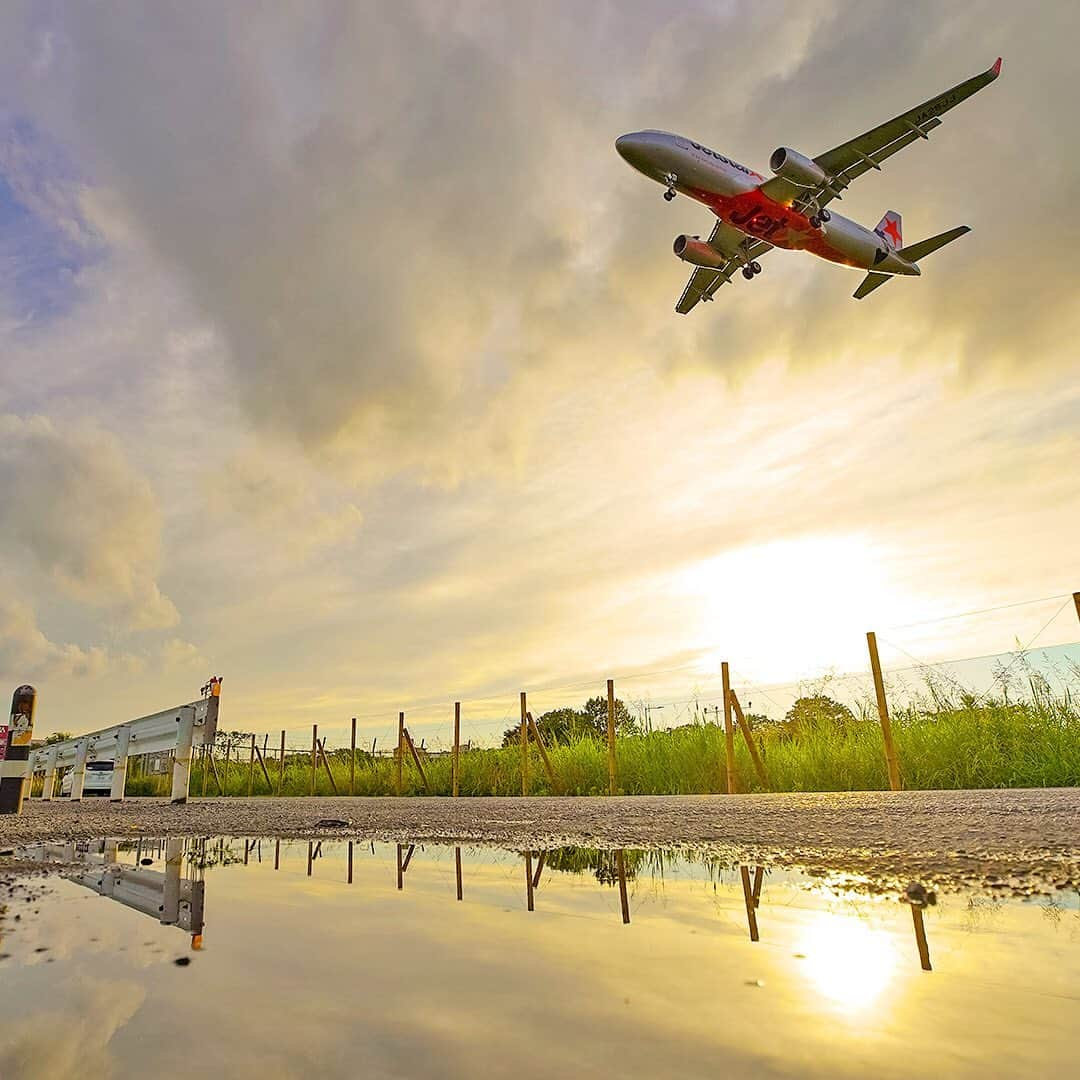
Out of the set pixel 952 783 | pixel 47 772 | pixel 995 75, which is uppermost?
pixel 995 75

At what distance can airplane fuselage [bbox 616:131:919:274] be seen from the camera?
15383mm

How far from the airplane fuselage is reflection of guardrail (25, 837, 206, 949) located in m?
15.6

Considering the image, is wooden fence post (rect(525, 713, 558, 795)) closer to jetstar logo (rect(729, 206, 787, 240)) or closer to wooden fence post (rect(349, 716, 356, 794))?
wooden fence post (rect(349, 716, 356, 794))

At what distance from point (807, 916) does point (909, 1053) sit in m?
0.93

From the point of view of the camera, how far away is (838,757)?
11.5m

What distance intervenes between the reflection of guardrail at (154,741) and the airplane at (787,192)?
42.5 feet

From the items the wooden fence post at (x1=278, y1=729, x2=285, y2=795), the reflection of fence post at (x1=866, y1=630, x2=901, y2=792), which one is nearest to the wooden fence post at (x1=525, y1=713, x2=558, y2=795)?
the reflection of fence post at (x1=866, y1=630, x2=901, y2=792)

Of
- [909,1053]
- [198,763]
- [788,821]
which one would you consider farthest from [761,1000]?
[198,763]

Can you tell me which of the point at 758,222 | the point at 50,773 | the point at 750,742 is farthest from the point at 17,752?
the point at 758,222

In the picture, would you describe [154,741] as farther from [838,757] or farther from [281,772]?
[281,772]

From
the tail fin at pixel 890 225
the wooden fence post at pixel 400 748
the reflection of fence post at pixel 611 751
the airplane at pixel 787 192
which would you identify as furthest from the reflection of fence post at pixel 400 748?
the tail fin at pixel 890 225

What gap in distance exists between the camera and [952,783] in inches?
408

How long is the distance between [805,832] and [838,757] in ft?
28.0

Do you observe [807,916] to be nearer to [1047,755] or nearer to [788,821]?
[788,821]
